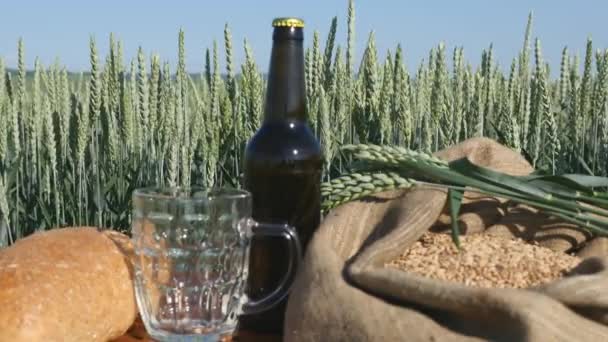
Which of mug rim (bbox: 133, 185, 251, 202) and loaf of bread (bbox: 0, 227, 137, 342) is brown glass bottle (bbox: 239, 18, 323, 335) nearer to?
mug rim (bbox: 133, 185, 251, 202)

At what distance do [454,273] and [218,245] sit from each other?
0.34 meters

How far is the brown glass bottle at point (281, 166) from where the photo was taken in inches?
55.8

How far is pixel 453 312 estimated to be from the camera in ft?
3.64

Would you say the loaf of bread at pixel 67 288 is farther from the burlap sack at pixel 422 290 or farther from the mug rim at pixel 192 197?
the burlap sack at pixel 422 290

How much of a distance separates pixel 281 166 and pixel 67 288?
1.27 ft

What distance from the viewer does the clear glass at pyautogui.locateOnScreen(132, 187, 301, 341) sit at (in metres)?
1.25

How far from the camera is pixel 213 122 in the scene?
193cm

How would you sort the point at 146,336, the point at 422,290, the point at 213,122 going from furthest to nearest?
the point at 213,122 → the point at 146,336 → the point at 422,290

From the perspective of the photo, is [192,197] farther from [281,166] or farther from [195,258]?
[281,166]

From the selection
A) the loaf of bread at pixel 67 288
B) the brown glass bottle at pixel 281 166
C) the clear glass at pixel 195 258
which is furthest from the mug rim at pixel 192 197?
the loaf of bread at pixel 67 288

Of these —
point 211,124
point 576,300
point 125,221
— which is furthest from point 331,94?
point 576,300

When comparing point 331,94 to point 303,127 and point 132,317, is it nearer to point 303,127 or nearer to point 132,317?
point 303,127

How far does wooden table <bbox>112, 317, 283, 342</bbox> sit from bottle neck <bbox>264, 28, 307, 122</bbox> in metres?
0.35

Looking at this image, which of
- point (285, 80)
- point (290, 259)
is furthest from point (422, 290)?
point (285, 80)
